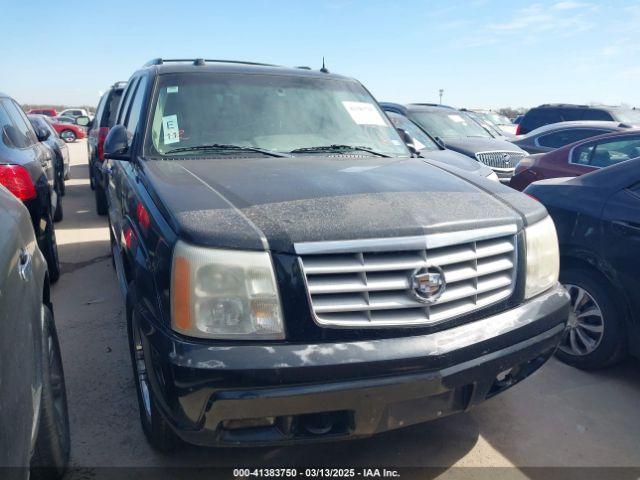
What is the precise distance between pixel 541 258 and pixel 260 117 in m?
1.88

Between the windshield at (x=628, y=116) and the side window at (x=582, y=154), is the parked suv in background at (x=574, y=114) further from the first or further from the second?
the side window at (x=582, y=154)

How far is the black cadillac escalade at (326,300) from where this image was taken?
76.5 inches

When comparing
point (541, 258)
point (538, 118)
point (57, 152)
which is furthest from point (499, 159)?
point (57, 152)

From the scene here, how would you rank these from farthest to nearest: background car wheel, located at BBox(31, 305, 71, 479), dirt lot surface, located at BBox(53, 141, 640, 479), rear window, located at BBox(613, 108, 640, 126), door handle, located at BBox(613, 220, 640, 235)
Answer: rear window, located at BBox(613, 108, 640, 126)
door handle, located at BBox(613, 220, 640, 235)
dirt lot surface, located at BBox(53, 141, 640, 479)
background car wheel, located at BBox(31, 305, 71, 479)

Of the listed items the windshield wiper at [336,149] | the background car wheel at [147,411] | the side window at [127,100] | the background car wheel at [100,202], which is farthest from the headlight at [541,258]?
the background car wheel at [100,202]

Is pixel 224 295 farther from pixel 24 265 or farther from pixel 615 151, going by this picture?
pixel 615 151

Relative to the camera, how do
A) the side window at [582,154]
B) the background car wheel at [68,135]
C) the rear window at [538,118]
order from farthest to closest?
1. the background car wheel at [68,135]
2. the rear window at [538,118]
3. the side window at [582,154]

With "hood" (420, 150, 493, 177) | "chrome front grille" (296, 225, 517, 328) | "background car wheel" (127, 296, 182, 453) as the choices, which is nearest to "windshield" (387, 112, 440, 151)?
"hood" (420, 150, 493, 177)

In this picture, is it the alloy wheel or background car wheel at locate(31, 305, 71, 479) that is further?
the alloy wheel

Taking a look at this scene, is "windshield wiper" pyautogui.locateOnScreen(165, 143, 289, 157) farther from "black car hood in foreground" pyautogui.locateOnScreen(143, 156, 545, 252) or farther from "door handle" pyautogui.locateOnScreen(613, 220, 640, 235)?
"door handle" pyautogui.locateOnScreen(613, 220, 640, 235)

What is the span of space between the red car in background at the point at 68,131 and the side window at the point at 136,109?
25.5 metres

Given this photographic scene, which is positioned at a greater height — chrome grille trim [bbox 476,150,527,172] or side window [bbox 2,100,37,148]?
side window [bbox 2,100,37,148]

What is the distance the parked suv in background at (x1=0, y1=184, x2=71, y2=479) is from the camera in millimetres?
1456

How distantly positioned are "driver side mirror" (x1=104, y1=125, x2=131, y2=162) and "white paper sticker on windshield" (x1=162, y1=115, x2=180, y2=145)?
25 centimetres
